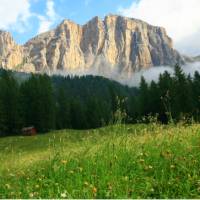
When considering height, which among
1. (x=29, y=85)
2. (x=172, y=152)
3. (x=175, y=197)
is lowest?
(x=175, y=197)

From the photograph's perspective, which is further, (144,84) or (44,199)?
(144,84)

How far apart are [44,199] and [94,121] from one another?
312 ft

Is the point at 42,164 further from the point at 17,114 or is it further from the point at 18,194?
the point at 17,114

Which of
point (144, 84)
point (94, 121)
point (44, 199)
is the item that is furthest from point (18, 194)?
point (94, 121)

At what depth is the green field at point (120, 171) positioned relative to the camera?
22.8 feet

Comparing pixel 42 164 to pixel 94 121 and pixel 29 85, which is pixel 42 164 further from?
pixel 94 121

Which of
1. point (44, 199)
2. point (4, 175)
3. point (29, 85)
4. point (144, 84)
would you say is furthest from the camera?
point (144, 84)

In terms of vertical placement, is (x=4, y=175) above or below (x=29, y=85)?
below

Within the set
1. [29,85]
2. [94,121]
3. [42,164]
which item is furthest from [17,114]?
[42,164]

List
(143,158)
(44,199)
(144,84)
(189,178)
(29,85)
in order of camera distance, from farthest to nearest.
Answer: (144,84) < (29,85) < (143,158) < (189,178) < (44,199)

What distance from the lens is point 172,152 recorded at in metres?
8.55

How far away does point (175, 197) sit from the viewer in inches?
264

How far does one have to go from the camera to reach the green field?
6.94 m

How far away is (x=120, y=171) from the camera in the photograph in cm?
793
